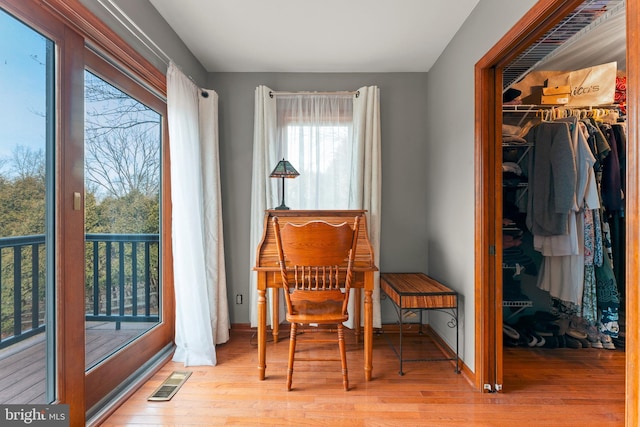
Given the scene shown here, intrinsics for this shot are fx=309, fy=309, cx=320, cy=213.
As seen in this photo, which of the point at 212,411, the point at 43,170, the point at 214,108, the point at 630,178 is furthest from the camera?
the point at 214,108

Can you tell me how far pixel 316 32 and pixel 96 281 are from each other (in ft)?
7.29

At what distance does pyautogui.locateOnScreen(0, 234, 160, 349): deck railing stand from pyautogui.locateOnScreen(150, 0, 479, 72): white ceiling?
1.58 m

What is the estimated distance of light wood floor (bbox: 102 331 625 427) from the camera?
170cm

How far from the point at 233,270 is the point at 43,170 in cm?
180

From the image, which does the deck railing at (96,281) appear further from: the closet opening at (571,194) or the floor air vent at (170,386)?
the closet opening at (571,194)

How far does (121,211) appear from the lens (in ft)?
6.53

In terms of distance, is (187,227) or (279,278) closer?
(279,278)

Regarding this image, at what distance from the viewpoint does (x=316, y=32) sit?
231 cm

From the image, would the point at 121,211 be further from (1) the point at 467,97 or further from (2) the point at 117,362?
(1) the point at 467,97

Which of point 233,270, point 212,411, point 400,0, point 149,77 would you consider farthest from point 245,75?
point 212,411

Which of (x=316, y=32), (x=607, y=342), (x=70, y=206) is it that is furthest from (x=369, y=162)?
(x=607, y=342)

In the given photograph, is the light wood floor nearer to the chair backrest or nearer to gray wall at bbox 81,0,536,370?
the chair backrest

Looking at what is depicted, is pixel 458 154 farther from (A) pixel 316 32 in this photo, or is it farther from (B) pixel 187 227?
(B) pixel 187 227

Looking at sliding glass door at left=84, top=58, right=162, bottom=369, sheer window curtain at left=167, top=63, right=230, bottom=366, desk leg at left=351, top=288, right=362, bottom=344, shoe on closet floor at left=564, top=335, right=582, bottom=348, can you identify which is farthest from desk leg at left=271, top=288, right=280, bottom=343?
shoe on closet floor at left=564, top=335, right=582, bottom=348
